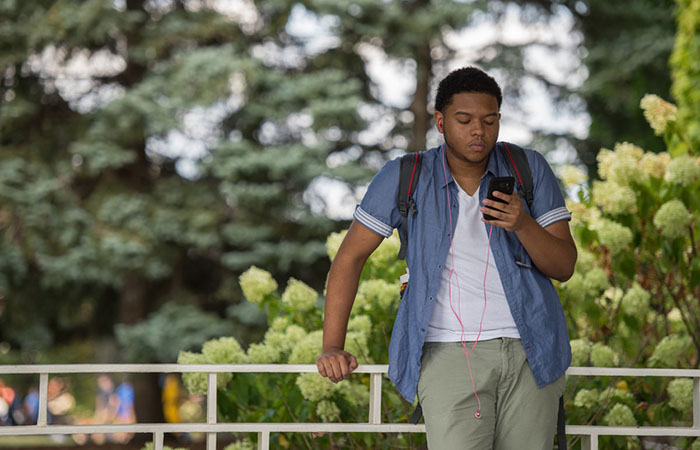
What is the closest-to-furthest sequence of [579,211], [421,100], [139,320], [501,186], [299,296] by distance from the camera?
[501,186] < [299,296] < [579,211] < [139,320] < [421,100]

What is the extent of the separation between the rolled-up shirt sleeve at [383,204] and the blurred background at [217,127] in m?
8.01

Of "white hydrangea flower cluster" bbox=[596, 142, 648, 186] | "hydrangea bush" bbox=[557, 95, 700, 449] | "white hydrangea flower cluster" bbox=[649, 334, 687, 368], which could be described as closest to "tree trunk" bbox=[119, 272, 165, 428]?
"hydrangea bush" bbox=[557, 95, 700, 449]

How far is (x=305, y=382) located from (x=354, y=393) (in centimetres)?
54

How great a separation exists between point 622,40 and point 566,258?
9.71 meters

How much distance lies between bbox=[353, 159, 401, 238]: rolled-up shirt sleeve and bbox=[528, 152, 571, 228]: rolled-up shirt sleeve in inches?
14.0

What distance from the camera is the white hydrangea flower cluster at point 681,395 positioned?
11.2 feet

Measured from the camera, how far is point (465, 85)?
2074 millimetres

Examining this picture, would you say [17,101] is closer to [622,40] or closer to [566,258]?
[622,40]

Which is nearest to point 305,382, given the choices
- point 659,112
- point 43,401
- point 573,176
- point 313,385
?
point 313,385

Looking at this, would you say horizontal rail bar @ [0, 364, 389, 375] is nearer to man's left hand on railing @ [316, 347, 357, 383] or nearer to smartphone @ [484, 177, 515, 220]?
man's left hand on railing @ [316, 347, 357, 383]

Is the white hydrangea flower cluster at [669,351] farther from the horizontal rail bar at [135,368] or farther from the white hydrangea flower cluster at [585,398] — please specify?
the horizontal rail bar at [135,368]

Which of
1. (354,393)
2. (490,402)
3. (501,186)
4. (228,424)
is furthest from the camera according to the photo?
(354,393)

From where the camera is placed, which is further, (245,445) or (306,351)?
(245,445)

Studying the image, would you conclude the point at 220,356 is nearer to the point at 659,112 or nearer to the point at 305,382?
the point at 305,382
